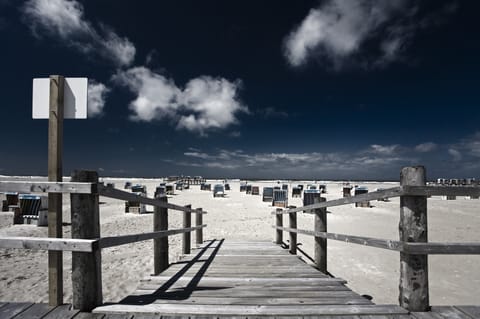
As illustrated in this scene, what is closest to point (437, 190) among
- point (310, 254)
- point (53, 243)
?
point (53, 243)

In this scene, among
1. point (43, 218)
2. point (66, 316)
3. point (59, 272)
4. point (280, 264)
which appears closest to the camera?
point (66, 316)

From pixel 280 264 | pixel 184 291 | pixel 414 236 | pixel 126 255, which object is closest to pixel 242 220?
pixel 126 255

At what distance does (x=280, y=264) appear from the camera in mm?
3834

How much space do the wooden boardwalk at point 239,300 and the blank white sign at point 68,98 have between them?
1.70 m

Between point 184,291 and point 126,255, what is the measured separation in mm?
4649

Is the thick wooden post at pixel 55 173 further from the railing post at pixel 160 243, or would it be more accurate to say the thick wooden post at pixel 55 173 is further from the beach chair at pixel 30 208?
the beach chair at pixel 30 208

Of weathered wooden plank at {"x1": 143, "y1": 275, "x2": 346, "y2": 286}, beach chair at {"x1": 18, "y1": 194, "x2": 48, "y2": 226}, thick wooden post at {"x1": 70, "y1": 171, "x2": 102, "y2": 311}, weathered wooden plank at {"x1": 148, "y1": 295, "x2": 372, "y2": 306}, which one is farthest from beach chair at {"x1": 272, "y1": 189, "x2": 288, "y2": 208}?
thick wooden post at {"x1": 70, "y1": 171, "x2": 102, "y2": 311}

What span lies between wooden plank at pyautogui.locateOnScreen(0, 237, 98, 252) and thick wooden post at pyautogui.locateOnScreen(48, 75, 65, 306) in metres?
0.17

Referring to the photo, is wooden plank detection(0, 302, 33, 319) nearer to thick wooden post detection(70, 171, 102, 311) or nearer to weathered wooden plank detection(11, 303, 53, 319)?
weathered wooden plank detection(11, 303, 53, 319)

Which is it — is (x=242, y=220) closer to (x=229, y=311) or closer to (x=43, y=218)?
(x=43, y=218)

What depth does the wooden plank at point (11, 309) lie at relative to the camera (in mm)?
1832

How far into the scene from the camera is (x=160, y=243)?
12.0ft

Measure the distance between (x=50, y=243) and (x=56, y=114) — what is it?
1.14m

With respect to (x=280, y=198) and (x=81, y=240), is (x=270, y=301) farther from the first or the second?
(x=280, y=198)
